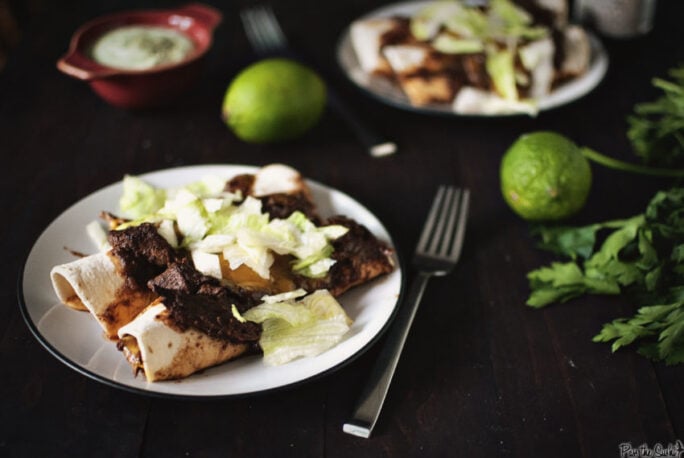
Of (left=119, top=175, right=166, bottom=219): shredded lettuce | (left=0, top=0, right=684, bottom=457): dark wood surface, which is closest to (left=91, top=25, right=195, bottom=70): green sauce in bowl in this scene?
(left=0, top=0, right=684, bottom=457): dark wood surface

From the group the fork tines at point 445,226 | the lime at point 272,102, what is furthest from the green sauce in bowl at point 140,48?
the fork tines at point 445,226

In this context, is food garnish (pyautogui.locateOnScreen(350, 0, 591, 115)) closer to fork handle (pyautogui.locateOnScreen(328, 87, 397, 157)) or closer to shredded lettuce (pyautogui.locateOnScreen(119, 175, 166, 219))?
fork handle (pyautogui.locateOnScreen(328, 87, 397, 157))

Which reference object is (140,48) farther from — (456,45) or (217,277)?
(217,277)

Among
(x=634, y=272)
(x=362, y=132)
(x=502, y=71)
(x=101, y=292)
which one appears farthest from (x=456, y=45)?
(x=101, y=292)

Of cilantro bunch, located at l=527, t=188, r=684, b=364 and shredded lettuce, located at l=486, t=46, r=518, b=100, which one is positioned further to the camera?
shredded lettuce, located at l=486, t=46, r=518, b=100

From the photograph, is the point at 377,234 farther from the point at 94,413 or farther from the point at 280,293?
the point at 94,413

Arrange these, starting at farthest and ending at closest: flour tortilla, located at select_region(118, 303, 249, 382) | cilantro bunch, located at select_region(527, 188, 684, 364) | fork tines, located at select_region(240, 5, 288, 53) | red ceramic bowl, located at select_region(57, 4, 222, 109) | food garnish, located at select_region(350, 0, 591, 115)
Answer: fork tines, located at select_region(240, 5, 288, 53) < food garnish, located at select_region(350, 0, 591, 115) < red ceramic bowl, located at select_region(57, 4, 222, 109) < cilantro bunch, located at select_region(527, 188, 684, 364) < flour tortilla, located at select_region(118, 303, 249, 382)
